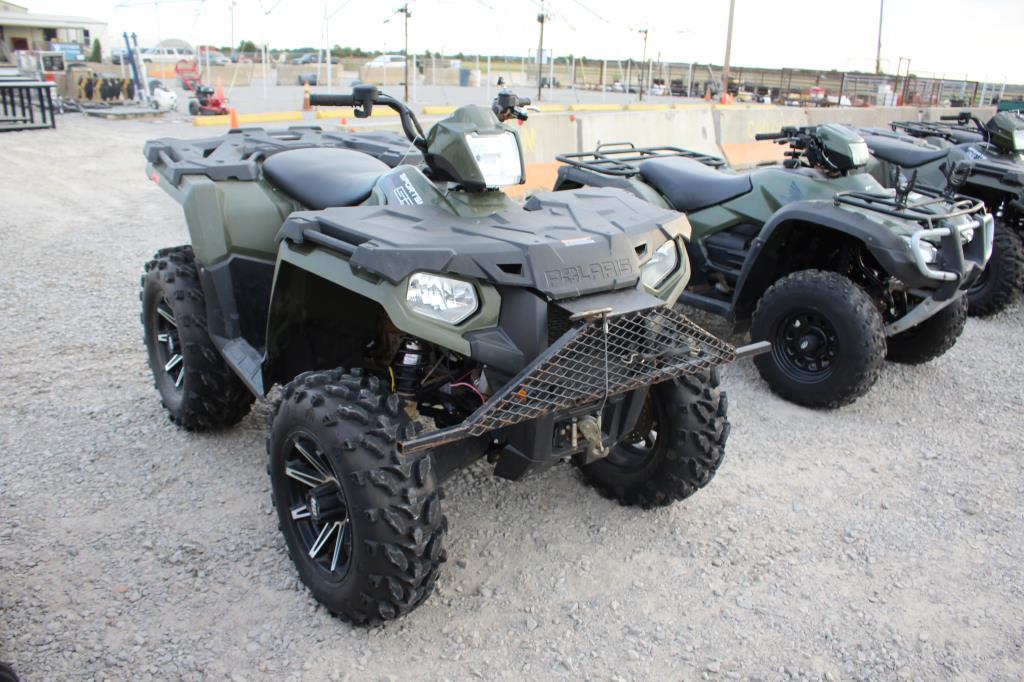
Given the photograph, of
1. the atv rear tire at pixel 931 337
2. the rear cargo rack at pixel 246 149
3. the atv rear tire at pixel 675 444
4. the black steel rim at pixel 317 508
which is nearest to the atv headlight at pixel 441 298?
the black steel rim at pixel 317 508

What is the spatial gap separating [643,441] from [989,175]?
18.1ft

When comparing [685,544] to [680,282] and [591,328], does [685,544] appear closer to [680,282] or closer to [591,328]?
[680,282]

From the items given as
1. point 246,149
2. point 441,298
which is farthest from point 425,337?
point 246,149

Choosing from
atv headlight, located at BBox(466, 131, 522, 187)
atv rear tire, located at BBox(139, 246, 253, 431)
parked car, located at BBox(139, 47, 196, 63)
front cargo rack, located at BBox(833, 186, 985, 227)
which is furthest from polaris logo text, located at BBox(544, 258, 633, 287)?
parked car, located at BBox(139, 47, 196, 63)

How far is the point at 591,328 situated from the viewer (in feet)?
8.39

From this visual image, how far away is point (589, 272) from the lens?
269 cm

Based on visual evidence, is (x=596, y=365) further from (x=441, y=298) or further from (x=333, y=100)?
(x=333, y=100)

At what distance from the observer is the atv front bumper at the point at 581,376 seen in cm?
248

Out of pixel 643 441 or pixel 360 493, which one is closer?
pixel 360 493

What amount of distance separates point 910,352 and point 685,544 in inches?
117

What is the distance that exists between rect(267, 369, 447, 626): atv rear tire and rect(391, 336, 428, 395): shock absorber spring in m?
0.30

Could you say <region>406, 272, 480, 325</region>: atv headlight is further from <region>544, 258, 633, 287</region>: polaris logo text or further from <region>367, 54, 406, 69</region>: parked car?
<region>367, 54, 406, 69</region>: parked car

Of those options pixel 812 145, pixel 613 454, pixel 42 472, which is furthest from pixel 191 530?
pixel 812 145

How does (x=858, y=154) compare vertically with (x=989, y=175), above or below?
above
